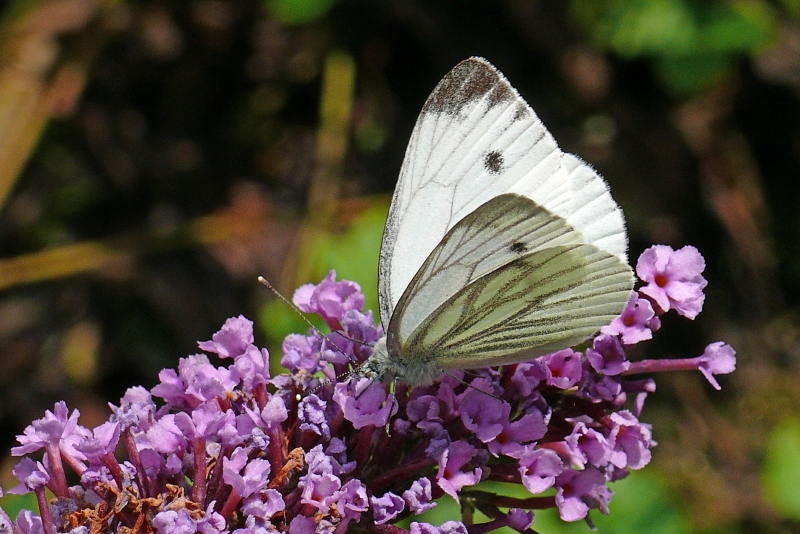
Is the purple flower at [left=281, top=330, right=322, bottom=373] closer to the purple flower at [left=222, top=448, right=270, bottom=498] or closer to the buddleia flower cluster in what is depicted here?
the buddleia flower cluster

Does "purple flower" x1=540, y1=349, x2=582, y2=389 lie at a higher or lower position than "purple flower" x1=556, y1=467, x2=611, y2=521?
higher

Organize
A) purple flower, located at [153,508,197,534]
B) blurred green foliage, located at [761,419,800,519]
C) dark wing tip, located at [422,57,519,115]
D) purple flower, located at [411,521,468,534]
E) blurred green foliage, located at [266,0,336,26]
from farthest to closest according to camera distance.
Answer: blurred green foliage, located at [266,0,336,26] → blurred green foliage, located at [761,419,800,519] → dark wing tip, located at [422,57,519,115] → purple flower, located at [411,521,468,534] → purple flower, located at [153,508,197,534]

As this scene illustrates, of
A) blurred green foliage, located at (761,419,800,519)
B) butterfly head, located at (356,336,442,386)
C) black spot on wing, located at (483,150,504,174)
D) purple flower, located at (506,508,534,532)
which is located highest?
black spot on wing, located at (483,150,504,174)

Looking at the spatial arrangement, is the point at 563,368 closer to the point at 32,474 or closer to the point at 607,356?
the point at 607,356

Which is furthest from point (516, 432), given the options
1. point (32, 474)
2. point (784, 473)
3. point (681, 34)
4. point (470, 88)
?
point (681, 34)

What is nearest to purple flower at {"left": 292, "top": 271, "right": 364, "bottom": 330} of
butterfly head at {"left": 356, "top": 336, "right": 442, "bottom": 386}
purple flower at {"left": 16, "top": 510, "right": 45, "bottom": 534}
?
butterfly head at {"left": 356, "top": 336, "right": 442, "bottom": 386}

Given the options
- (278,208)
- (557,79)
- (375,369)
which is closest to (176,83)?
A: (278,208)

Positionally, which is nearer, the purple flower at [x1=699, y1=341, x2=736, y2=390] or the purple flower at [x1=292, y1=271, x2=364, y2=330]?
the purple flower at [x1=699, y1=341, x2=736, y2=390]

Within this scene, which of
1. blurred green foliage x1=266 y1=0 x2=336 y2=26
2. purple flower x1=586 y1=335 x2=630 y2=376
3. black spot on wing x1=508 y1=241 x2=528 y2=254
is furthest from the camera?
blurred green foliage x1=266 y1=0 x2=336 y2=26

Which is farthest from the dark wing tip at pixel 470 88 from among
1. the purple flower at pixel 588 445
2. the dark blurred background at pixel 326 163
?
the dark blurred background at pixel 326 163
